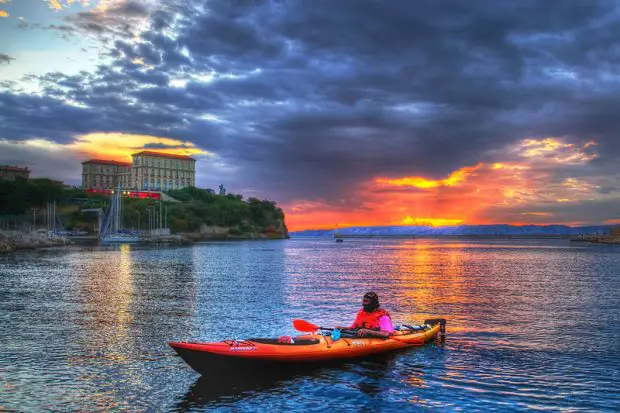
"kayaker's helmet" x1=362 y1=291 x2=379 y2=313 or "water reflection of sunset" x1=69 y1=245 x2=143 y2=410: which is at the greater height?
"kayaker's helmet" x1=362 y1=291 x2=379 y2=313

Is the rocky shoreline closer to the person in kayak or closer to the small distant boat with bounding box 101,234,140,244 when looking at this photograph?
the small distant boat with bounding box 101,234,140,244

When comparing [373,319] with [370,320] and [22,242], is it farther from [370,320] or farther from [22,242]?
[22,242]

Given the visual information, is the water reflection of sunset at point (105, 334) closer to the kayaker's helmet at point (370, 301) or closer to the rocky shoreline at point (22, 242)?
the kayaker's helmet at point (370, 301)

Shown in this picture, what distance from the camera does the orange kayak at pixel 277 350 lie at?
56.2 ft

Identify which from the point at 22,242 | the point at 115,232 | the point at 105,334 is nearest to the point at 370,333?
the point at 105,334

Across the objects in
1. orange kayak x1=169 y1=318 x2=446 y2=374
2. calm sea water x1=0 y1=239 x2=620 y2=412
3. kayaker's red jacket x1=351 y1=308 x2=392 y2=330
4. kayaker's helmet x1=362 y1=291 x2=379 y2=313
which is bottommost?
calm sea water x1=0 y1=239 x2=620 y2=412

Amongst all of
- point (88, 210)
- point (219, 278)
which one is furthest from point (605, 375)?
point (88, 210)

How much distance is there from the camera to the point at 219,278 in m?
59.3

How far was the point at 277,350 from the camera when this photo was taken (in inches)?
711

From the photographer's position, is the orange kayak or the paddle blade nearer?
the orange kayak

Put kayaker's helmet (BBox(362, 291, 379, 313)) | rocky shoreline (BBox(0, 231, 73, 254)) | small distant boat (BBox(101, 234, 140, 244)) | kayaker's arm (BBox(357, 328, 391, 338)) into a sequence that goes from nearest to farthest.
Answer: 1. kayaker's arm (BBox(357, 328, 391, 338))
2. kayaker's helmet (BBox(362, 291, 379, 313))
3. rocky shoreline (BBox(0, 231, 73, 254))
4. small distant boat (BBox(101, 234, 140, 244))

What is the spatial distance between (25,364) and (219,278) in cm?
3977

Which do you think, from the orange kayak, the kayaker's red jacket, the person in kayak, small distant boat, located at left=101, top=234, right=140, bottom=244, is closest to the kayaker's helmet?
the person in kayak

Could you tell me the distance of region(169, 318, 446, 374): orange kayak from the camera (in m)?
Result: 17.1
